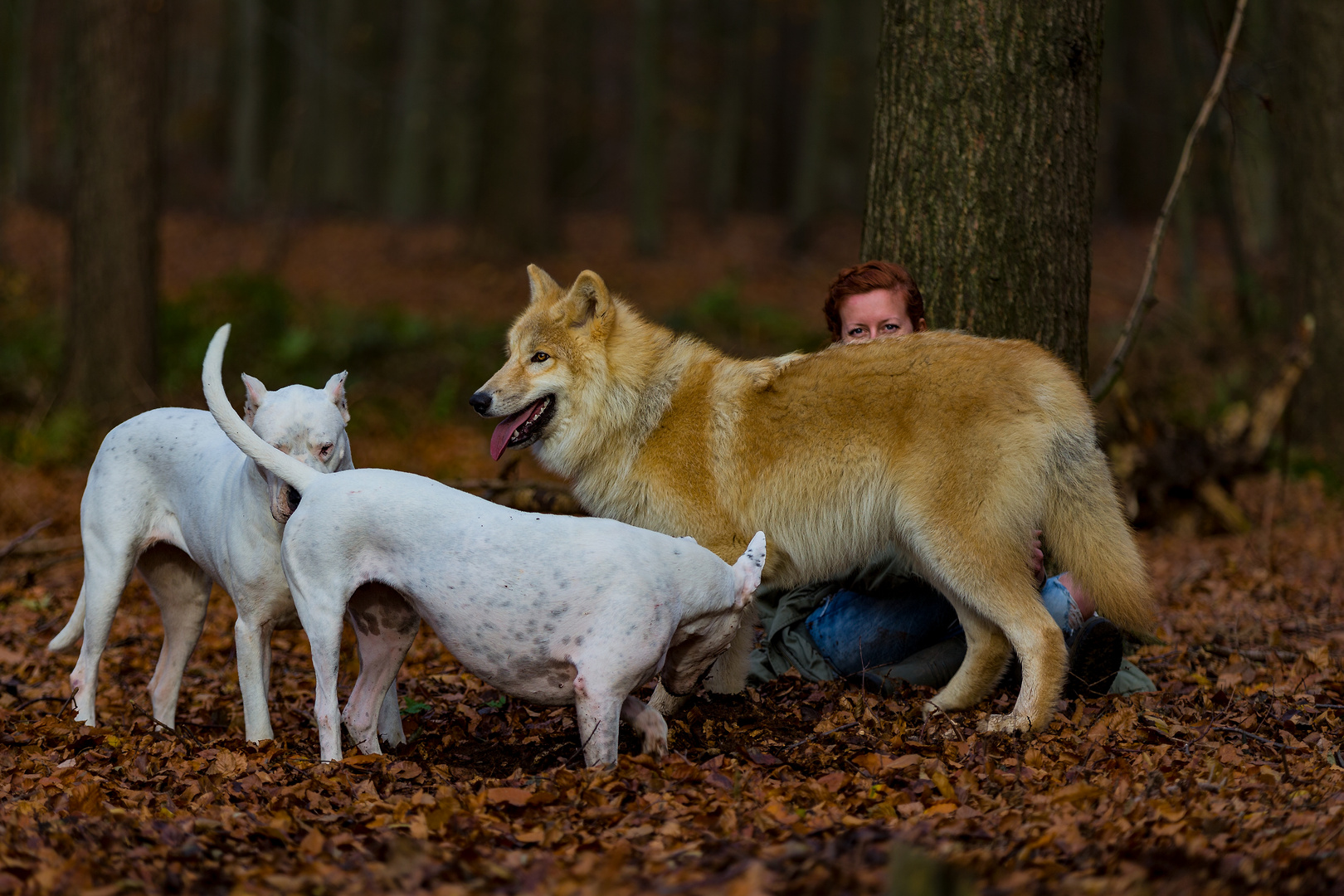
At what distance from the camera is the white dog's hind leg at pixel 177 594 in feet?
17.4

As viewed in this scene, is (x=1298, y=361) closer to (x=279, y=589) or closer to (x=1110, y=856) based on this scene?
(x=1110, y=856)

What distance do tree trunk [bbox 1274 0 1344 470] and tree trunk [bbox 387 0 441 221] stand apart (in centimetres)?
2036

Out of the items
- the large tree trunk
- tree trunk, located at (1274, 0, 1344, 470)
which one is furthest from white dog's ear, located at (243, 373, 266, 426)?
tree trunk, located at (1274, 0, 1344, 470)

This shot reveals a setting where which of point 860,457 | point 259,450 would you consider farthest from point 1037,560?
point 259,450

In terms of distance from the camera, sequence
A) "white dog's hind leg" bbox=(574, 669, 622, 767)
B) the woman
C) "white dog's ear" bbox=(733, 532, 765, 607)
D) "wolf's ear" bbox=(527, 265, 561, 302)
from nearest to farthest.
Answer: "white dog's hind leg" bbox=(574, 669, 622, 767), "white dog's ear" bbox=(733, 532, 765, 607), the woman, "wolf's ear" bbox=(527, 265, 561, 302)

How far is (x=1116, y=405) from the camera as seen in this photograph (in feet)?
31.6

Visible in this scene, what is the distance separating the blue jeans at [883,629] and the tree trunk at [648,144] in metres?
19.5

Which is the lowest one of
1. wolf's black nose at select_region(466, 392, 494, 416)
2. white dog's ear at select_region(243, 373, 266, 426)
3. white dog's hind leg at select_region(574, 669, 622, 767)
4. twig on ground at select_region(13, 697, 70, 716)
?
twig on ground at select_region(13, 697, 70, 716)

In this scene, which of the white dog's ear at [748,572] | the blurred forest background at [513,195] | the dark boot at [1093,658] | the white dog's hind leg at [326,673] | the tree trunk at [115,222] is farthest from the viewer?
the blurred forest background at [513,195]

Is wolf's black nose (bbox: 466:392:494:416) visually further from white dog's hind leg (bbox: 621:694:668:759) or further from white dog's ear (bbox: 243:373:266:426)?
white dog's hind leg (bbox: 621:694:668:759)

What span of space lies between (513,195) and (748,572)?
17.3 metres

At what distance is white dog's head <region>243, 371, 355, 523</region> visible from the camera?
439 cm

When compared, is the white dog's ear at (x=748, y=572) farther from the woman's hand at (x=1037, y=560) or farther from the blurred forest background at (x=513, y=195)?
the blurred forest background at (x=513, y=195)

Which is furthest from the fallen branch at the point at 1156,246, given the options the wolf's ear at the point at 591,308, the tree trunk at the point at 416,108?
the tree trunk at the point at 416,108
